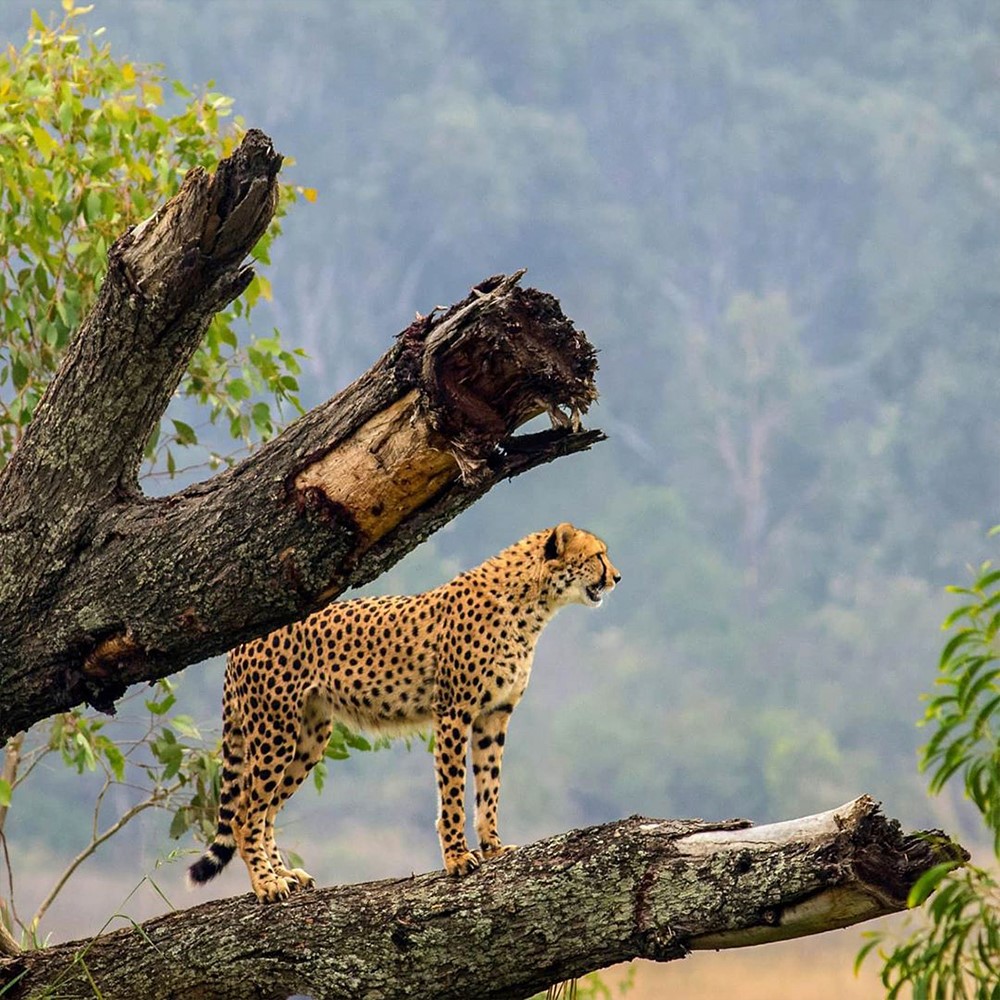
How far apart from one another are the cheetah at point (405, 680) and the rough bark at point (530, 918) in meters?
0.72

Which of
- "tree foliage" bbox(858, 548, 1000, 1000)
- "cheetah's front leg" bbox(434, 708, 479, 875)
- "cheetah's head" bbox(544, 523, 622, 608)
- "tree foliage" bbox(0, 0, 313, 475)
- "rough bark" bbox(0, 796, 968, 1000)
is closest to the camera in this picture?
"tree foliage" bbox(858, 548, 1000, 1000)

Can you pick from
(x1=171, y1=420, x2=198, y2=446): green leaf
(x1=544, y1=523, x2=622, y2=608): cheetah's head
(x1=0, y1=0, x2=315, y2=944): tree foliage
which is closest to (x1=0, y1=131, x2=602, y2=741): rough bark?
(x1=544, y1=523, x2=622, y2=608): cheetah's head

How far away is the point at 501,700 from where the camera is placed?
4.71 m

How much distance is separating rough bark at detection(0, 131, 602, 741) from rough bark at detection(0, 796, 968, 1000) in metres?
0.74

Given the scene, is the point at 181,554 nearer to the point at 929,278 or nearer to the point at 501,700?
the point at 501,700

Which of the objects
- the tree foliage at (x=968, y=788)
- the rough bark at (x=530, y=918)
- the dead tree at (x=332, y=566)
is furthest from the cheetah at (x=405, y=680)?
the tree foliage at (x=968, y=788)

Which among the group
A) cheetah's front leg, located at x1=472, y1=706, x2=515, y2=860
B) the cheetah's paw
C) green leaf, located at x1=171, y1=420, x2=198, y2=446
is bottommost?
the cheetah's paw

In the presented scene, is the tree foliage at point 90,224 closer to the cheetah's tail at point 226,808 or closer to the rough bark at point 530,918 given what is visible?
the cheetah's tail at point 226,808

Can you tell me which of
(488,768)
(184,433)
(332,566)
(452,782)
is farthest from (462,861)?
(184,433)

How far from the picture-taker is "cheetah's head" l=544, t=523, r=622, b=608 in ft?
15.9

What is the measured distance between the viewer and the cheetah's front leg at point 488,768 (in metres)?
4.58

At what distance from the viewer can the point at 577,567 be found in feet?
15.9

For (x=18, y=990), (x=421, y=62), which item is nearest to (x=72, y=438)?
(x=18, y=990)

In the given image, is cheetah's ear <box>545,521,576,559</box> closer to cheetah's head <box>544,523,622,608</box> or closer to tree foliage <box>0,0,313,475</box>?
cheetah's head <box>544,523,622,608</box>
